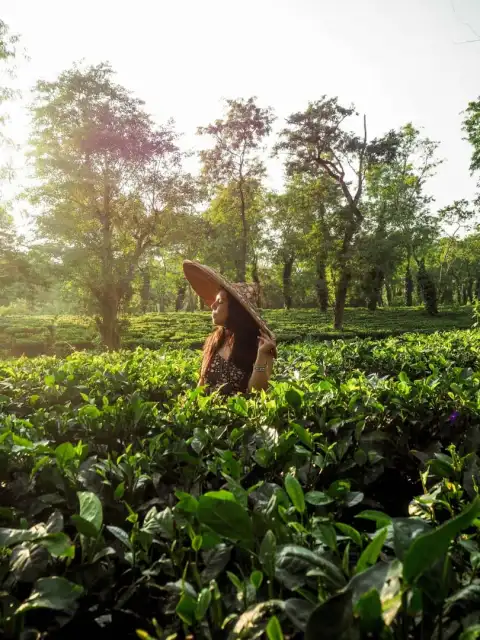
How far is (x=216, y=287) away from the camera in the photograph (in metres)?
4.14

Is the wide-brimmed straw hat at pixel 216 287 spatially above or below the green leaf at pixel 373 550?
above

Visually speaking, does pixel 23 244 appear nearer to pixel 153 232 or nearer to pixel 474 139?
pixel 153 232

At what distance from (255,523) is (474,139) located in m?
27.8

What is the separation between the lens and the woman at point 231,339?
3.77 metres

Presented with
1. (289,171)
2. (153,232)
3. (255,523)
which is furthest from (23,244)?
(255,523)

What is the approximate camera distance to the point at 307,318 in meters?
29.1

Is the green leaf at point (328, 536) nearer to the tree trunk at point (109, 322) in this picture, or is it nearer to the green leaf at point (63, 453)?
the green leaf at point (63, 453)

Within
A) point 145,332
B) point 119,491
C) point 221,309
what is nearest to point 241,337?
point 221,309

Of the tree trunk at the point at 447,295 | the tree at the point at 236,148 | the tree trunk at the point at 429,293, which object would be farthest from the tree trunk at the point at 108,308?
the tree trunk at the point at 447,295

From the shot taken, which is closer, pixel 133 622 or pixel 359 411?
pixel 133 622

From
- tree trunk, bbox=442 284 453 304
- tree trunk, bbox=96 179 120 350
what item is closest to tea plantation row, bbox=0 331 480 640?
tree trunk, bbox=96 179 120 350

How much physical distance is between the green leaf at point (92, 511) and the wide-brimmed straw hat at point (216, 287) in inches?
102

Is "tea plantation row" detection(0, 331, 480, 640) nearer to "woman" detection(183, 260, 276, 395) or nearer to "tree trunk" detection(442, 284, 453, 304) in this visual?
"woman" detection(183, 260, 276, 395)

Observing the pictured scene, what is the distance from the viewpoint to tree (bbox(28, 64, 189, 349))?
1756cm
